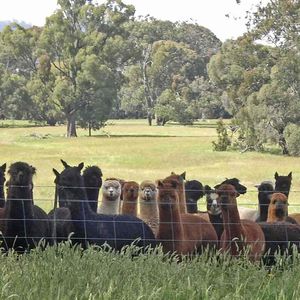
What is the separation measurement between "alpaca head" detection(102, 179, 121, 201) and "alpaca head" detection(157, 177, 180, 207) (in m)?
1.74

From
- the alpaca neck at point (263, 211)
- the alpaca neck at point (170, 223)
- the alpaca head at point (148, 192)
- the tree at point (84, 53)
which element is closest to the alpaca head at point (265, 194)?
the alpaca neck at point (263, 211)

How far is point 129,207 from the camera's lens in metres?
11.0

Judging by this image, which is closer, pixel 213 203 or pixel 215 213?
pixel 213 203

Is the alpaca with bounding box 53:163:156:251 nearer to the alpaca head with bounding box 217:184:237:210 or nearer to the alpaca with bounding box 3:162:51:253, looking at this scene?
the alpaca with bounding box 3:162:51:253

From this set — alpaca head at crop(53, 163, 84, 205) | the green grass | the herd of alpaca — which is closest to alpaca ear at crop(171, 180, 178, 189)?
the herd of alpaca

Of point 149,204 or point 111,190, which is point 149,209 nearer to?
point 149,204

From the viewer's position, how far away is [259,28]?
46.4 m

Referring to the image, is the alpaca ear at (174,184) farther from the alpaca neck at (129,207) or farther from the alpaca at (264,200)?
the alpaca at (264,200)

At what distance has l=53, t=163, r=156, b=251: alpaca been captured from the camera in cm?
905

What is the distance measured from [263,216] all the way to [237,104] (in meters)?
38.1

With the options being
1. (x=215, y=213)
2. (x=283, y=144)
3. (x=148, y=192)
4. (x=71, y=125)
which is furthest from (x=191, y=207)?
(x=71, y=125)

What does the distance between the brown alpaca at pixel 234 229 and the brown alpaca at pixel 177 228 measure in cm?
25

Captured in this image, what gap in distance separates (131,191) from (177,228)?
7.03 ft

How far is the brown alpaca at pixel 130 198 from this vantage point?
36.1 feet
